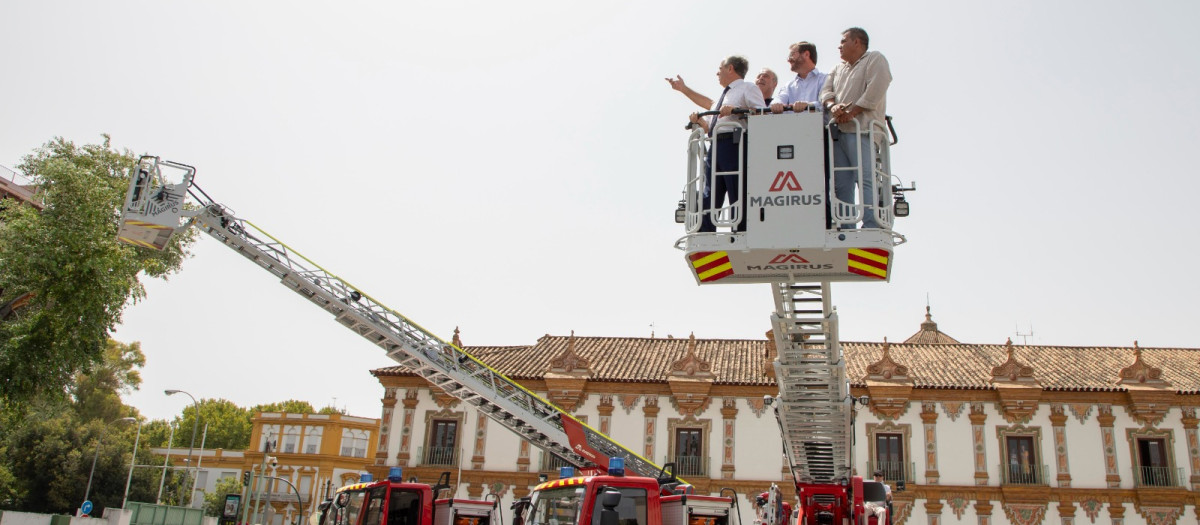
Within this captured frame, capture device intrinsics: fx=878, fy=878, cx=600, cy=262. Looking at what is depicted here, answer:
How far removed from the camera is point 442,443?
34594mm

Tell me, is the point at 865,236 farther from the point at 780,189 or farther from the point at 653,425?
the point at 653,425

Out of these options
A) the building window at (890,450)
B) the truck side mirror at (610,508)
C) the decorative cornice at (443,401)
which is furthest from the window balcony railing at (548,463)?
the truck side mirror at (610,508)

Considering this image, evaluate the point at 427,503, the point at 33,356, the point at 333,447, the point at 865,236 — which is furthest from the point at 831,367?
the point at 333,447

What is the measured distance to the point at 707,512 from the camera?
15.0m

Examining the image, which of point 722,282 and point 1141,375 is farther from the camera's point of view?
point 1141,375

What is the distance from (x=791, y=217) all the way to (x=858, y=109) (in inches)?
50.0

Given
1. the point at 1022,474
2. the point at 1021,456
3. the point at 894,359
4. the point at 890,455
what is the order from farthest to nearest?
the point at 894,359
the point at 890,455
the point at 1021,456
the point at 1022,474

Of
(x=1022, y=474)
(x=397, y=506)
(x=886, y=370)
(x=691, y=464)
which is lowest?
(x=397, y=506)

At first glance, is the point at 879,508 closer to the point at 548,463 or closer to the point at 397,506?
the point at 397,506

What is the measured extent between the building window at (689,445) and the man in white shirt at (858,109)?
1021 inches

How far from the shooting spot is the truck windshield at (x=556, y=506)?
11.4 m

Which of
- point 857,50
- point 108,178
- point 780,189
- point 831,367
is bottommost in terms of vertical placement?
point 831,367

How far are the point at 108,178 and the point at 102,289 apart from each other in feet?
12.4

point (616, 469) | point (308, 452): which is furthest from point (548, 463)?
point (308, 452)
